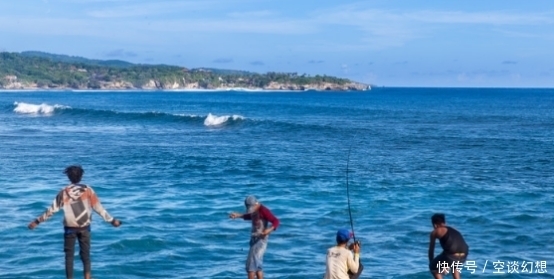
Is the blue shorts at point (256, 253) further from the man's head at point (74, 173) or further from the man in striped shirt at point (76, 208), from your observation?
the man's head at point (74, 173)

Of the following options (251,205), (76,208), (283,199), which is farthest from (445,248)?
(283,199)

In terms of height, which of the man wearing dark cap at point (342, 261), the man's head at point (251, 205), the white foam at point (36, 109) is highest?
the man's head at point (251, 205)

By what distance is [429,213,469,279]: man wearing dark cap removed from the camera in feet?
37.9

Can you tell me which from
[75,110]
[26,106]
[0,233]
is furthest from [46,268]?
[26,106]

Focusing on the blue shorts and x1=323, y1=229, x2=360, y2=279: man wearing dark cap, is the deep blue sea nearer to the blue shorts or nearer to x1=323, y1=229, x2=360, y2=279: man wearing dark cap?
the blue shorts

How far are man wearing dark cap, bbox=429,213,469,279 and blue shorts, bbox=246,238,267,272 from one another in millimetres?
2295

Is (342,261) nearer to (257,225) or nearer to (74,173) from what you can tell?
(257,225)

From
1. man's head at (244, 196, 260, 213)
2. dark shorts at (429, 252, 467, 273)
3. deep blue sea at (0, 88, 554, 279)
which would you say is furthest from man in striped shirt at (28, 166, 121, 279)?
dark shorts at (429, 252, 467, 273)

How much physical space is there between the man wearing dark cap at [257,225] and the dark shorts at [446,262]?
2.23 meters

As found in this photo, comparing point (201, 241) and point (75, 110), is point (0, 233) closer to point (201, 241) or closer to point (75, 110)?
point (201, 241)

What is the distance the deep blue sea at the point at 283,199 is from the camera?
15680 millimetres

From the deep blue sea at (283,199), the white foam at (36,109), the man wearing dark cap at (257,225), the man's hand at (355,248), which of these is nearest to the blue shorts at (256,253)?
the man wearing dark cap at (257,225)

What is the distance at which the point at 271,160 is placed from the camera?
32.2m

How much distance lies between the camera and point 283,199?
880 inches
